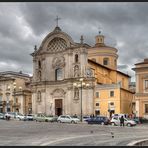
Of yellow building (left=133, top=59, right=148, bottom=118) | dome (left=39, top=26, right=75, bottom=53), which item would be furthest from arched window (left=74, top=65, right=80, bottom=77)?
yellow building (left=133, top=59, right=148, bottom=118)

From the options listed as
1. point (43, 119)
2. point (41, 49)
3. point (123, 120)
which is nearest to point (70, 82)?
point (41, 49)

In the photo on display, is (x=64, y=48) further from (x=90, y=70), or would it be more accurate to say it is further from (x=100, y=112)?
(x=100, y=112)

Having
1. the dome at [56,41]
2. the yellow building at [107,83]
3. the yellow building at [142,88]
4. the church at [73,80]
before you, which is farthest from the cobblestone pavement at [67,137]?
the dome at [56,41]

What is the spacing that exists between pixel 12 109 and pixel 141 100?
4286 centimetres

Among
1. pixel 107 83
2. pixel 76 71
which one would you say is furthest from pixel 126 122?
pixel 107 83

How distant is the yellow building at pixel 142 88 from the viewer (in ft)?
214

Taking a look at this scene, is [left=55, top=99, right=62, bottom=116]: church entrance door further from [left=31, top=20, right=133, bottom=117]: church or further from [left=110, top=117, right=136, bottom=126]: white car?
[left=110, top=117, right=136, bottom=126]: white car

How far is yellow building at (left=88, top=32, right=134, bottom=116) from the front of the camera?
76812mm

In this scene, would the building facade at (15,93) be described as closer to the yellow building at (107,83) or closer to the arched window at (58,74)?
the arched window at (58,74)

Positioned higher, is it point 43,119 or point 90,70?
point 90,70

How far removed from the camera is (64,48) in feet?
281

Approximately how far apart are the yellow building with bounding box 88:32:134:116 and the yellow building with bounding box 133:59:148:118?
9.89 meters

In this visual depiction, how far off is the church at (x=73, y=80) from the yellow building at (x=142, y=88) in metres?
9.89

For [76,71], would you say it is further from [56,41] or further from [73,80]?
[56,41]
